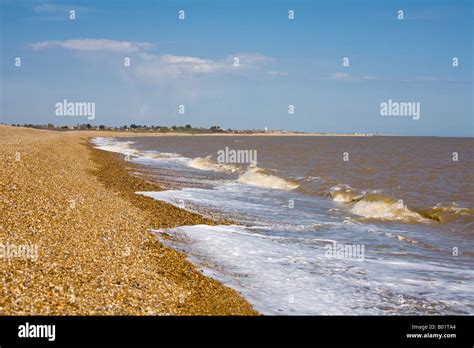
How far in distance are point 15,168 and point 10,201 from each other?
25.5ft

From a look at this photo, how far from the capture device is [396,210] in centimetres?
2230

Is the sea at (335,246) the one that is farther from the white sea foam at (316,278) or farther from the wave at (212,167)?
the wave at (212,167)

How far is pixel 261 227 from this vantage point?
17.2m

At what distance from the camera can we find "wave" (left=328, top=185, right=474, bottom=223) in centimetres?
2102

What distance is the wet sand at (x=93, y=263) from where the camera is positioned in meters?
7.77

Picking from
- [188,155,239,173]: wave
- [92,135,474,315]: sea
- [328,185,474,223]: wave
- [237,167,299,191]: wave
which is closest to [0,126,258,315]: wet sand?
[92,135,474,315]: sea

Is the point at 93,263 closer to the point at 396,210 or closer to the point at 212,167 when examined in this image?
the point at 396,210

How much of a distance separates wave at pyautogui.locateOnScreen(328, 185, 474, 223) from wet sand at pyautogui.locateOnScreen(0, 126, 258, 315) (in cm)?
861

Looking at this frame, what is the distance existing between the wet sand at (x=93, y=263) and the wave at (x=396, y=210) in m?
8.61

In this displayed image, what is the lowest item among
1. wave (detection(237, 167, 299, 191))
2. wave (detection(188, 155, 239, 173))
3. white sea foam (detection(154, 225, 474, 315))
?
white sea foam (detection(154, 225, 474, 315))

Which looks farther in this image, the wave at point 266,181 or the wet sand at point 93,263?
the wave at point 266,181

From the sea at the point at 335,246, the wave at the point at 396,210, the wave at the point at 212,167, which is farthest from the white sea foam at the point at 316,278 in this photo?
the wave at the point at 212,167

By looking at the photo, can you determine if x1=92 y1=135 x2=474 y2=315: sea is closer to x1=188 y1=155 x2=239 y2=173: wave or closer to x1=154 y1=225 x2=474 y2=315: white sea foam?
x1=154 y1=225 x2=474 y2=315: white sea foam
